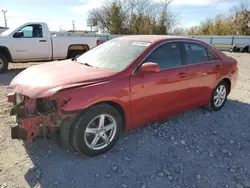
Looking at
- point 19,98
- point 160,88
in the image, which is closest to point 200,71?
point 160,88

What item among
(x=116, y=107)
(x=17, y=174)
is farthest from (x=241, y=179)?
(x=17, y=174)

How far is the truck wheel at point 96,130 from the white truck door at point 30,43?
694cm

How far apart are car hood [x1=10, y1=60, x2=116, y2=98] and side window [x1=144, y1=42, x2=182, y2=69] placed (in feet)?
2.75

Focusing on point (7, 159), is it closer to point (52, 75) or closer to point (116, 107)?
point (52, 75)

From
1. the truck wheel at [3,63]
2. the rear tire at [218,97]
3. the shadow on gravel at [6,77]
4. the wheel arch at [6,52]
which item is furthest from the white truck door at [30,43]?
the rear tire at [218,97]

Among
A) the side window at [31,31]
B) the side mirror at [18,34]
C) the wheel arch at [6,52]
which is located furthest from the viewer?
the side window at [31,31]

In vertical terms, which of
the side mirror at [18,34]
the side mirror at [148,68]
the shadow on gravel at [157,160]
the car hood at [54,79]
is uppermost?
the side mirror at [18,34]

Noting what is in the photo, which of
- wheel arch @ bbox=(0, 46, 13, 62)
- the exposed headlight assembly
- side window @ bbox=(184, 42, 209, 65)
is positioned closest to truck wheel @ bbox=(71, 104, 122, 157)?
the exposed headlight assembly

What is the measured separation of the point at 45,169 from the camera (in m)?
2.89

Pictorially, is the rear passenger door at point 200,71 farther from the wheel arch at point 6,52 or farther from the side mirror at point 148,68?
the wheel arch at point 6,52

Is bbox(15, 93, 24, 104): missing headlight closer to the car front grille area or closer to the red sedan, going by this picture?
the red sedan

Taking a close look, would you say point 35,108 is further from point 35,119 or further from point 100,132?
point 100,132

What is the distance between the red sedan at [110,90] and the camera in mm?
2842

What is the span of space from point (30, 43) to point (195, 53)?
681 centimetres
